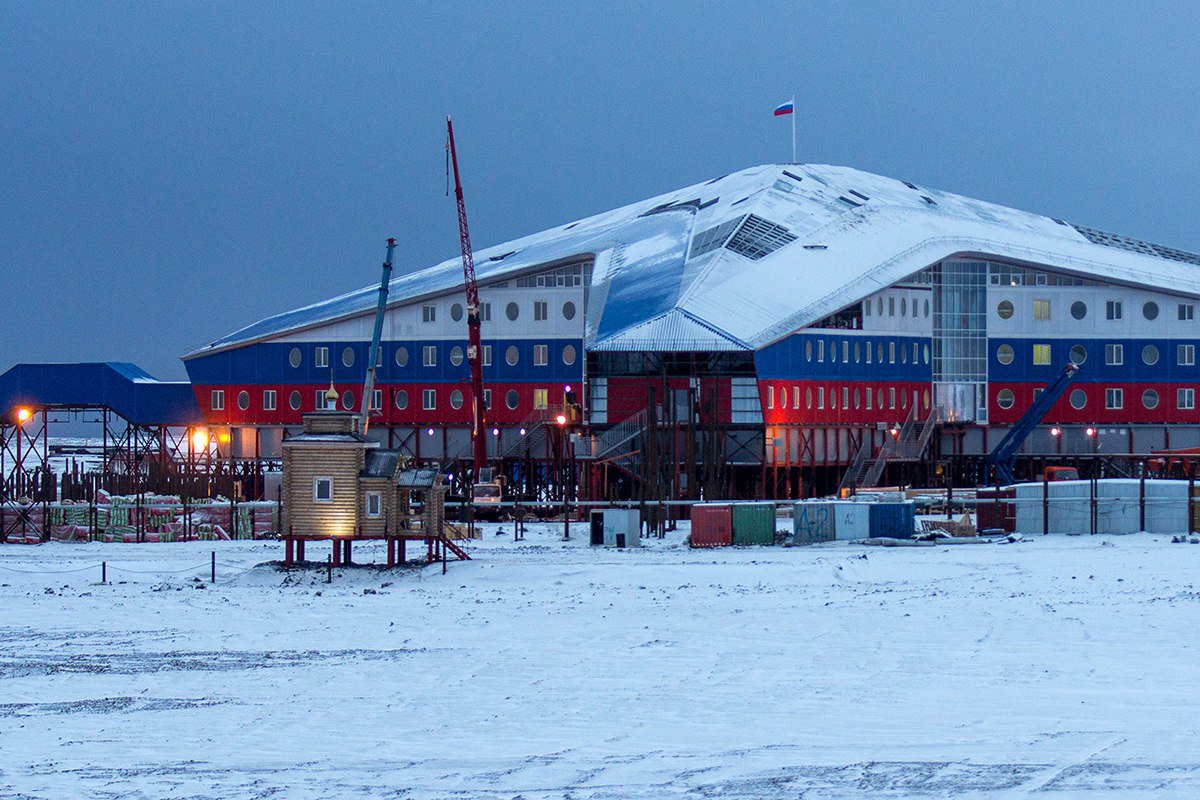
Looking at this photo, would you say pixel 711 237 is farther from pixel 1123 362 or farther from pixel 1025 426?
pixel 1123 362

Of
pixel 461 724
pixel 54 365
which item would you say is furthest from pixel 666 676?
pixel 54 365

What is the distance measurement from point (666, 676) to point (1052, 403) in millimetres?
63310

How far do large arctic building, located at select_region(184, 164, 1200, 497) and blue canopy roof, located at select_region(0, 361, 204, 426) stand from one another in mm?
5655

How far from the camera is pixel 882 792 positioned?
21531mm

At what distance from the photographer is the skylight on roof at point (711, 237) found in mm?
90062

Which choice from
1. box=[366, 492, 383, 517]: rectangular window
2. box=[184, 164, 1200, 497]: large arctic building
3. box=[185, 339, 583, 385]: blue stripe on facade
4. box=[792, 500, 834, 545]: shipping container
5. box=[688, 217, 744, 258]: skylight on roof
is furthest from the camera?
box=[185, 339, 583, 385]: blue stripe on facade

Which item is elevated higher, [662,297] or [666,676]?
[662,297]

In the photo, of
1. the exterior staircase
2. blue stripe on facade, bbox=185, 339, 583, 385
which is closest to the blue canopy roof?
blue stripe on facade, bbox=185, 339, 583, 385

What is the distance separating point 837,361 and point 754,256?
6498mm

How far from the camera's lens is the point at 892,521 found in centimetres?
5875

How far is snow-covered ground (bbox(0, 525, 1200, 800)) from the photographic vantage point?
74.9ft

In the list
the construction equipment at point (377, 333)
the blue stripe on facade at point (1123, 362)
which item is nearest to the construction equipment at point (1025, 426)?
the blue stripe on facade at point (1123, 362)

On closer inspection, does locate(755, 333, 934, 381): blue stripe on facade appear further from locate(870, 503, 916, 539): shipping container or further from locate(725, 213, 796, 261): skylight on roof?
locate(870, 503, 916, 539): shipping container

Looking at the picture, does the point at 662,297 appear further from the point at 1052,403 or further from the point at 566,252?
the point at 1052,403
